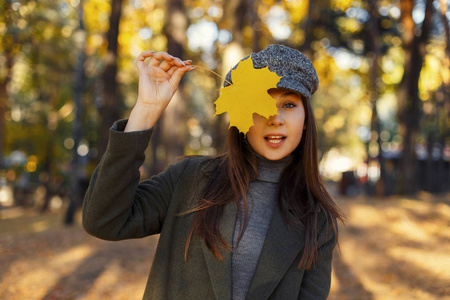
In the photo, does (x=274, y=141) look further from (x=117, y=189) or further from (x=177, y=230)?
(x=117, y=189)

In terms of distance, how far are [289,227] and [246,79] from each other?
0.74m

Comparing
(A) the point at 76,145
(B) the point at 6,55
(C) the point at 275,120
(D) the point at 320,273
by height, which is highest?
(B) the point at 6,55

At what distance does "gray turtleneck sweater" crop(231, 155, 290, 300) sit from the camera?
6.44ft

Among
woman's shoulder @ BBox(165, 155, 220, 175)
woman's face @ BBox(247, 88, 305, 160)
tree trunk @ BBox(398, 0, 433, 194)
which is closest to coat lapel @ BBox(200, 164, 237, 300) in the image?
woman's shoulder @ BBox(165, 155, 220, 175)

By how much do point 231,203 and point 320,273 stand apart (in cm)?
54

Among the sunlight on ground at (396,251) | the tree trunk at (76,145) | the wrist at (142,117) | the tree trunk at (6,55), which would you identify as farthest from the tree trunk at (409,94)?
the wrist at (142,117)

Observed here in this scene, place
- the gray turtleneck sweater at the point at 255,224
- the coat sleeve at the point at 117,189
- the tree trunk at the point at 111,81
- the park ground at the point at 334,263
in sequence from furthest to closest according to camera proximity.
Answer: the tree trunk at the point at 111,81, the park ground at the point at 334,263, the gray turtleneck sweater at the point at 255,224, the coat sleeve at the point at 117,189

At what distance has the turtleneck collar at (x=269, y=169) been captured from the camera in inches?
87.0

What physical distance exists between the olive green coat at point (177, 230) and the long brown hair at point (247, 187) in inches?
1.6

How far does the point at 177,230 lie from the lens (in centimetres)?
200

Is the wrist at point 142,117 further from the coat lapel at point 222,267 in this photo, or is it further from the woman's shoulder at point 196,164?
the coat lapel at point 222,267

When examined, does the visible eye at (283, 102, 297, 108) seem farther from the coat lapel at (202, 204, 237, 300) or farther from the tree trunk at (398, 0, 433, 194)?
the tree trunk at (398, 0, 433, 194)

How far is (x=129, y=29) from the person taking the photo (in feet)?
57.1

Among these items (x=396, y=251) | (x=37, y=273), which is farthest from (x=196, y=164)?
(x=396, y=251)
